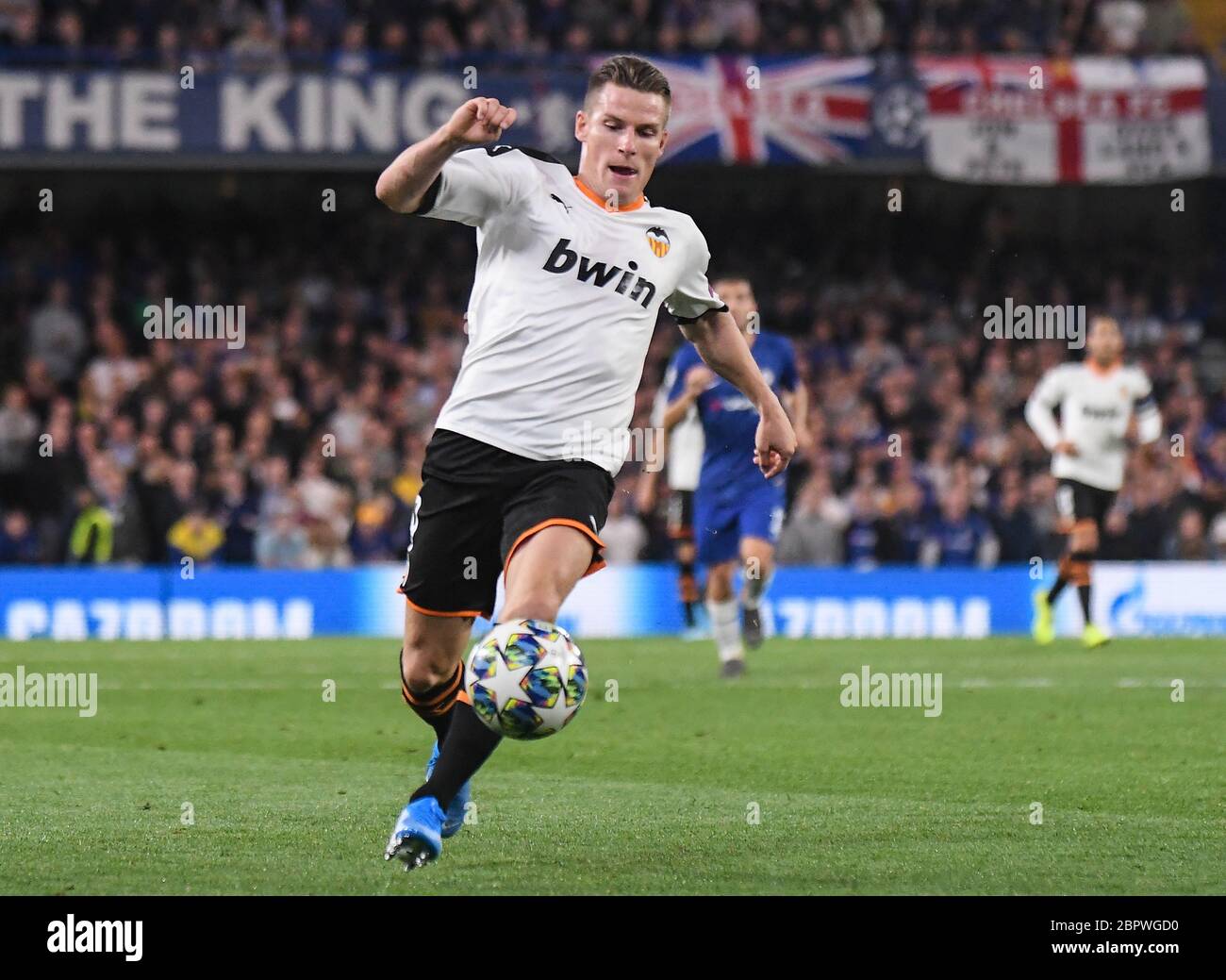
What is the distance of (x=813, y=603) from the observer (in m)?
17.0

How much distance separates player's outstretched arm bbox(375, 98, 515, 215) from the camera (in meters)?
4.96

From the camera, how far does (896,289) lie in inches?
960

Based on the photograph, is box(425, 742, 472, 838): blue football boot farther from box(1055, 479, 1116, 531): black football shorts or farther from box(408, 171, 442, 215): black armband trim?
box(1055, 479, 1116, 531): black football shorts

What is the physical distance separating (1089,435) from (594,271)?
9.95 metres

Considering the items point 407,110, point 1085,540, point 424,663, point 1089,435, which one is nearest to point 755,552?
point 1085,540

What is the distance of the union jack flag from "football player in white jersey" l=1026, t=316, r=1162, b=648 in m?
6.57

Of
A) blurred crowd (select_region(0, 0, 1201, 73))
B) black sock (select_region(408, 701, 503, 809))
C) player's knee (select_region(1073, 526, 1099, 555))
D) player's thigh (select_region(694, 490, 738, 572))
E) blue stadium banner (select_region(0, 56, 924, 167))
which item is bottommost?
black sock (select_region(408, 701, 503, 809))

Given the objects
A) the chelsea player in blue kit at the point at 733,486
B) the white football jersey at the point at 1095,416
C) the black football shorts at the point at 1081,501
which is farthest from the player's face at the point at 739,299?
the black football shorts at the point at 1081,501

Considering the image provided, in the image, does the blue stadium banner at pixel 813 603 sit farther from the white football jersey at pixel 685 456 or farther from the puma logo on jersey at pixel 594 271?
the puma logo on jersey at pixel 594 271

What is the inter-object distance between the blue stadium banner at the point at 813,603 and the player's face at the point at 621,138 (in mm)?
10922

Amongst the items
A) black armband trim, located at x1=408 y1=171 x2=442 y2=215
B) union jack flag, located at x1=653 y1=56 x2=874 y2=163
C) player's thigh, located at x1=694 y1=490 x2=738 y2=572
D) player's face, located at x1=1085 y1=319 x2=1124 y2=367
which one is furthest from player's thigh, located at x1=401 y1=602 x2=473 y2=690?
union jack flag, located at x1=653 y1=56 x2=874 y2=163

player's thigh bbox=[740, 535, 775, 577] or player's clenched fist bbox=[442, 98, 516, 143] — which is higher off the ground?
player's clenched fist bbox=[442, 98, 516, 143]

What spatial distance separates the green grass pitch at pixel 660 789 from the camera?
5.55 meters

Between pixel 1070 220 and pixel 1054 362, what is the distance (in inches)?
162
